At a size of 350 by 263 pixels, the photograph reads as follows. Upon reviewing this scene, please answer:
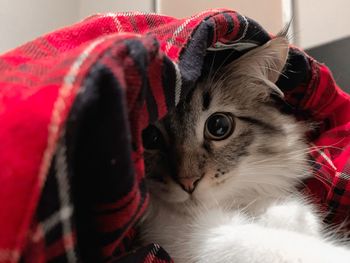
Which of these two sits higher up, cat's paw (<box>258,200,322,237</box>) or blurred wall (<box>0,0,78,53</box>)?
cat's paw (<box>258,200,322,237</box>)

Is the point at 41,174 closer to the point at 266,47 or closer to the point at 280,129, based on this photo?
the point at 266,47

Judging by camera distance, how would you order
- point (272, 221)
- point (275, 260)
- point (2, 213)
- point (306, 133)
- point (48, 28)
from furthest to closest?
1. point (48, 28)
2. point (306, 133)
3. point (272, 221)
4. point (275, 260)
5. point (2, 213)

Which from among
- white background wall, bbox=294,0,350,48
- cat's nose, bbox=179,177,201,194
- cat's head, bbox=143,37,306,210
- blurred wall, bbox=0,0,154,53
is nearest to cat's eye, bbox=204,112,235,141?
cat's head, bbox=143,37,306,210

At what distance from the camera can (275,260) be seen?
2.00ft

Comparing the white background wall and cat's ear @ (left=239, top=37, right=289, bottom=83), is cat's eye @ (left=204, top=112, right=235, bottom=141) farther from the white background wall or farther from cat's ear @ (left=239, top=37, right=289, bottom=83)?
the white background wall

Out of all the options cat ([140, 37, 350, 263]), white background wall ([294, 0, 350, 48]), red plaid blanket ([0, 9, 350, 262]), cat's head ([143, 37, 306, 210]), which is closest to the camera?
red plaid blanket ([0, 9, 350, 262])

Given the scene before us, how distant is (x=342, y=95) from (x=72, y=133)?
811 mm

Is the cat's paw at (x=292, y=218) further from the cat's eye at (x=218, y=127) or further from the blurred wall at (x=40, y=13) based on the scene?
the blurred wall at (x=40, y=13)

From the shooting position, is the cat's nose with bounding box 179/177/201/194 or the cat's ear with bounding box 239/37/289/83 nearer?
the cat's nose with bounding box 179/177/201/194

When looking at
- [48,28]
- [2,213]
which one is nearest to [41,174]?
[2,213]

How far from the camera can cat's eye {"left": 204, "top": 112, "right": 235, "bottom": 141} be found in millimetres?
856

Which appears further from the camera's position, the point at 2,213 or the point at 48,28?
the point at 48,28

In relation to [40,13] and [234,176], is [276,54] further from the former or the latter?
[40,13]

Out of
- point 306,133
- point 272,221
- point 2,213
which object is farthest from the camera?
point 306,133
